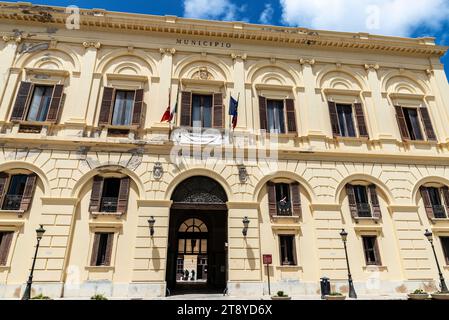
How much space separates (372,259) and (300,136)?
6.92m

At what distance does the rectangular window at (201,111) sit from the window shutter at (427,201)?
1174cm

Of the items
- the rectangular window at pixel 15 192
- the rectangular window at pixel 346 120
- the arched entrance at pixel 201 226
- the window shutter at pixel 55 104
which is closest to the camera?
the rectangular window at pixel 15 192

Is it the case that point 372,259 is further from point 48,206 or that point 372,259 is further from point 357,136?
point 48,206

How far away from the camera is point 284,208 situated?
13852 millimetres

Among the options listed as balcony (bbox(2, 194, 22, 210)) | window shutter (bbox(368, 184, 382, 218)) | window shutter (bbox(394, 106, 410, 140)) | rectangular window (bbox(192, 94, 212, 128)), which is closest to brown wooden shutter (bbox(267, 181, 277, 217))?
rectangular window (bbox(192, 94, 212, 128))

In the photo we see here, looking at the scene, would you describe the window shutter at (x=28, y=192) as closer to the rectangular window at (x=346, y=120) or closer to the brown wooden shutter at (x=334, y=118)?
the brown wooden shutter at (x=334, y=118)

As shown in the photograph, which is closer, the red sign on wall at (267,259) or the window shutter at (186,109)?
the red sign on wall at (267,259)

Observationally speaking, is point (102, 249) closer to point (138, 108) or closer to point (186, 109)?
point (138, 108)

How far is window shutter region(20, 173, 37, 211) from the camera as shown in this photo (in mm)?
12316

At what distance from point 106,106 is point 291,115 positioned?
9.88 metres

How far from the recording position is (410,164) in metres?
15.2

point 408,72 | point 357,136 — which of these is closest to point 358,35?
point 408,72

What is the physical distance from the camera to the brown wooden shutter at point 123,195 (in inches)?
507

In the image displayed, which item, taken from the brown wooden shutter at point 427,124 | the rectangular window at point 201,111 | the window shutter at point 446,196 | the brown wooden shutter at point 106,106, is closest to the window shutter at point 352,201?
the window shutter at point 446,196
